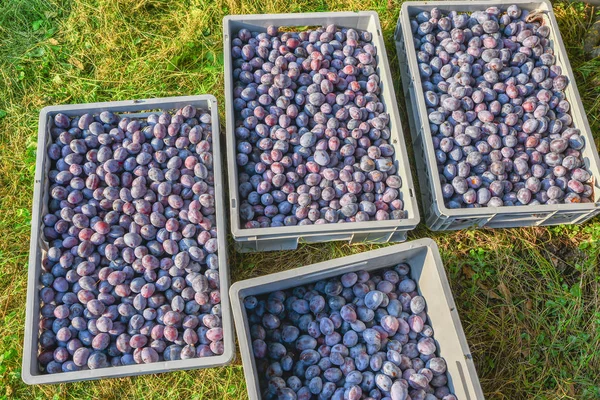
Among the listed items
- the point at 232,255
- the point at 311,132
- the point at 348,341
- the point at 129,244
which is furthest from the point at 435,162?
the point at 129,244

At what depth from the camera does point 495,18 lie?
2.66m

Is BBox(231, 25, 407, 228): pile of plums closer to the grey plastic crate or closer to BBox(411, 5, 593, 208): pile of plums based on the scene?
the grey plastic crate

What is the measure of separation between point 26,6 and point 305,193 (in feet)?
7.36

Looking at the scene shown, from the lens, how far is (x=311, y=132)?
7.63 ft

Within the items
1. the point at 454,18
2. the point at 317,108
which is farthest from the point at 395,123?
the point at 454,18

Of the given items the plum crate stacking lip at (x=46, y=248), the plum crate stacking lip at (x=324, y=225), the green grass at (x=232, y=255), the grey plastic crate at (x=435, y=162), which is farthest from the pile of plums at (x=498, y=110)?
the plum crate stacking lip at (x=46, y=248)

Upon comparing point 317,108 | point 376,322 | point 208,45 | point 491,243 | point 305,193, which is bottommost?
point 376,322

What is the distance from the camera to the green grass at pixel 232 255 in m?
2.29

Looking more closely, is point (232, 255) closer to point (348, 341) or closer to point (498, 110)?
point (348, 341)

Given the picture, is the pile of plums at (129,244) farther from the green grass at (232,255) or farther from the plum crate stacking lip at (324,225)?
the green grass at (232,255)

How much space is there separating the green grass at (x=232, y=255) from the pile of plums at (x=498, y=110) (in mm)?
318

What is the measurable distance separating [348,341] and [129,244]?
0.98 m

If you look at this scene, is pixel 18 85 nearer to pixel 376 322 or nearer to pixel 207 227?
pixel 207 227

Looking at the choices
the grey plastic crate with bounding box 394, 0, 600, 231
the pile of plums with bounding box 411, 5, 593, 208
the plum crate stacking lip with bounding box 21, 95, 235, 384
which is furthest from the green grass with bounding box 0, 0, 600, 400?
the plum crate stacking lip with bounding box 21, 95, 235, 384
